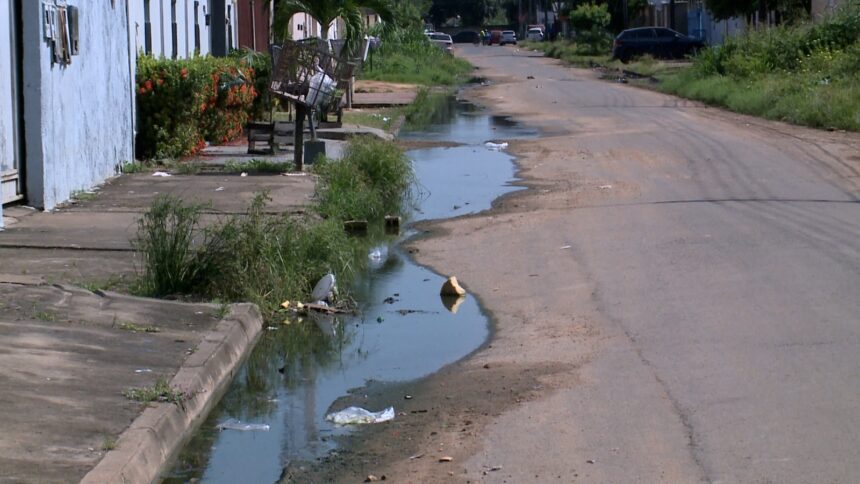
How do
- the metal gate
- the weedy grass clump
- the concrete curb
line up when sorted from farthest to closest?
the weedy grass clump → the metal gate → the concrete curb

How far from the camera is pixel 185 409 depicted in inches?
259

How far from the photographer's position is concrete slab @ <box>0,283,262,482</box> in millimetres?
5570

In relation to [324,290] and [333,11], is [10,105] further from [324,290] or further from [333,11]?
[333,11]

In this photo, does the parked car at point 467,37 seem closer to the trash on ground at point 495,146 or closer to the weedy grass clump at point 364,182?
the trash on ground at point 495,146

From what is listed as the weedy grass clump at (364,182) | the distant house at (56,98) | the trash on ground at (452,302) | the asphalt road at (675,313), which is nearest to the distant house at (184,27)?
the distant house at (56,98)

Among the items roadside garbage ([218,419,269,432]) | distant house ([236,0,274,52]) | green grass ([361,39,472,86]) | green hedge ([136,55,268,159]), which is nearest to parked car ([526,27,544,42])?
green grass ([361,39,472,86])

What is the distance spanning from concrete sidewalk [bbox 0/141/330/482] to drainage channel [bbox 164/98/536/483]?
0.48 feet

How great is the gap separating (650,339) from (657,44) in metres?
49.0

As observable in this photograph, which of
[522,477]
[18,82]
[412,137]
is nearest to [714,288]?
[522,477]

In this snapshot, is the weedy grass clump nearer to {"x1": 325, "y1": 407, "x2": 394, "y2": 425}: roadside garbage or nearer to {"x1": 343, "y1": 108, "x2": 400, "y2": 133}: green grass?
{"x1": 325, "y1": 407, "x2": 394, "y2": 425}: roadside garbage

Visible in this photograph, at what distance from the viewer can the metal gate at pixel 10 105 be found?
12.0 meters

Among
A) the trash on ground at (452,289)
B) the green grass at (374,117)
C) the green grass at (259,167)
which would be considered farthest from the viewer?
the green grass at (374,117)

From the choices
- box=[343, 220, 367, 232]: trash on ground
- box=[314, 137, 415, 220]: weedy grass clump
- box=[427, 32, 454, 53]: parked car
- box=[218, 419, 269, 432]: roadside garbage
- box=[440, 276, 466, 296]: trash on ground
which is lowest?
box=[218, 419, 269, 432]: roadside garbage

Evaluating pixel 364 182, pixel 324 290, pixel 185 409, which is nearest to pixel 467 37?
pixel 364 182
